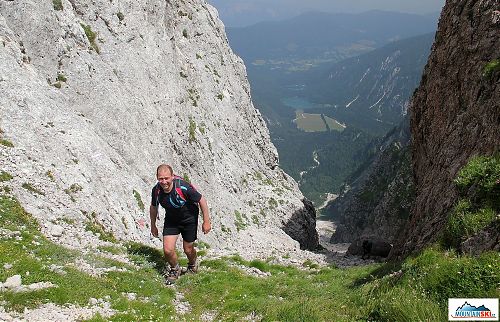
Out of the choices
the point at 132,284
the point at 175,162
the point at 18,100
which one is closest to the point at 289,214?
the point at 175,162

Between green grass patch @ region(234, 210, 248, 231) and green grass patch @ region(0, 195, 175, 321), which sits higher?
green grass patch @ region(0, 195, 175, 321)

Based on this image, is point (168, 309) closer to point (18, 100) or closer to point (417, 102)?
point (18, 100)

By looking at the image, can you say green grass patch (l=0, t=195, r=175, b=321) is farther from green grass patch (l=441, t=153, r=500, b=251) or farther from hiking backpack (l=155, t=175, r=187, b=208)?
green grass patch (l=441, t=153, r=500, b=251)

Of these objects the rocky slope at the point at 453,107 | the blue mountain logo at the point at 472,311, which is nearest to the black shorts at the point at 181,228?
the blue mountain logo at the point at 472,311

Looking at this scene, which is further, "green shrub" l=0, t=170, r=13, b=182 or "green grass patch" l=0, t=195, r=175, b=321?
"green shrub" l=0, t=170, r=13, b=182

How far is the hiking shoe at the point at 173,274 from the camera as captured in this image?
1659 cm

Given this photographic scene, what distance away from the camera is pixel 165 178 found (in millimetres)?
15188

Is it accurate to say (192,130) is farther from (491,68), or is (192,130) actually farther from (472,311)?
(472,311)

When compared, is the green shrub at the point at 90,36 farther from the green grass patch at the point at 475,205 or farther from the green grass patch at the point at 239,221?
the green grass patch at the point at 475,205

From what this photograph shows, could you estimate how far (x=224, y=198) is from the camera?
167 feet

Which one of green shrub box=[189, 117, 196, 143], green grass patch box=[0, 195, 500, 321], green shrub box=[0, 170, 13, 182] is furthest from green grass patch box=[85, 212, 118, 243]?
green shrub box=[189, 117, 196, 143]

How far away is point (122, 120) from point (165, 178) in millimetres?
22541

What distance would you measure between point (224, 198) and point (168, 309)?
3734cm

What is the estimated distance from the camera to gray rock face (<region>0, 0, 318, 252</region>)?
23.4 metres
